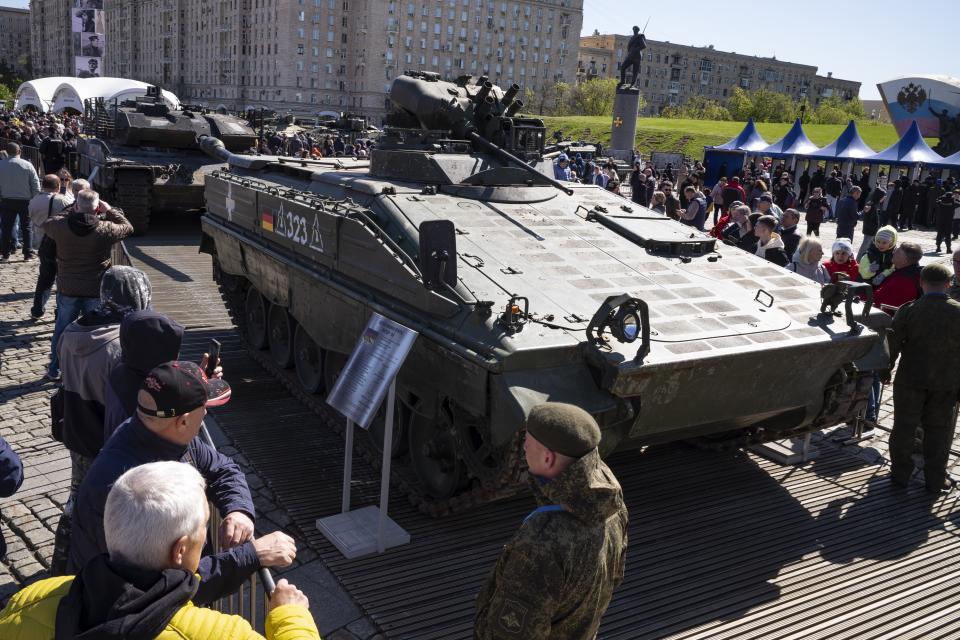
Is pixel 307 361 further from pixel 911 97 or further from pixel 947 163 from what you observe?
pixel 911 97

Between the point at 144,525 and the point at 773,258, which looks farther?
the point at 773,258

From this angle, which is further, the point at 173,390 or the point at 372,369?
the point at 372,369

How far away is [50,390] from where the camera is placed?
8.24 metres

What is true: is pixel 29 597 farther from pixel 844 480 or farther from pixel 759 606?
pixel 844 480

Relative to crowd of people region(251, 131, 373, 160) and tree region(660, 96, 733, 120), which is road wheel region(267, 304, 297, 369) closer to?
crowd of people region(251, 131, 373, 160)

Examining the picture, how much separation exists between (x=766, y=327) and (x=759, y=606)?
192cm

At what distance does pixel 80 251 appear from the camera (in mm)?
8164

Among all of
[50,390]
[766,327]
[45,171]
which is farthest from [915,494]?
[45,171]

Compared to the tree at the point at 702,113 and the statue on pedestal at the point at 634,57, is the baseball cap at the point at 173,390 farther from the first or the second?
the tree at the point at 702,113

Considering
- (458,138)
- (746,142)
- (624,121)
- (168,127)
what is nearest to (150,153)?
(168,127)

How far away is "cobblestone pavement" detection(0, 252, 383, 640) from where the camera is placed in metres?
4.89

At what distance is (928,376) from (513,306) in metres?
3.59

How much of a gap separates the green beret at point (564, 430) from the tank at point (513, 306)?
6.64 feet

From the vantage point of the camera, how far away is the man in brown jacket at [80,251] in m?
8.09
